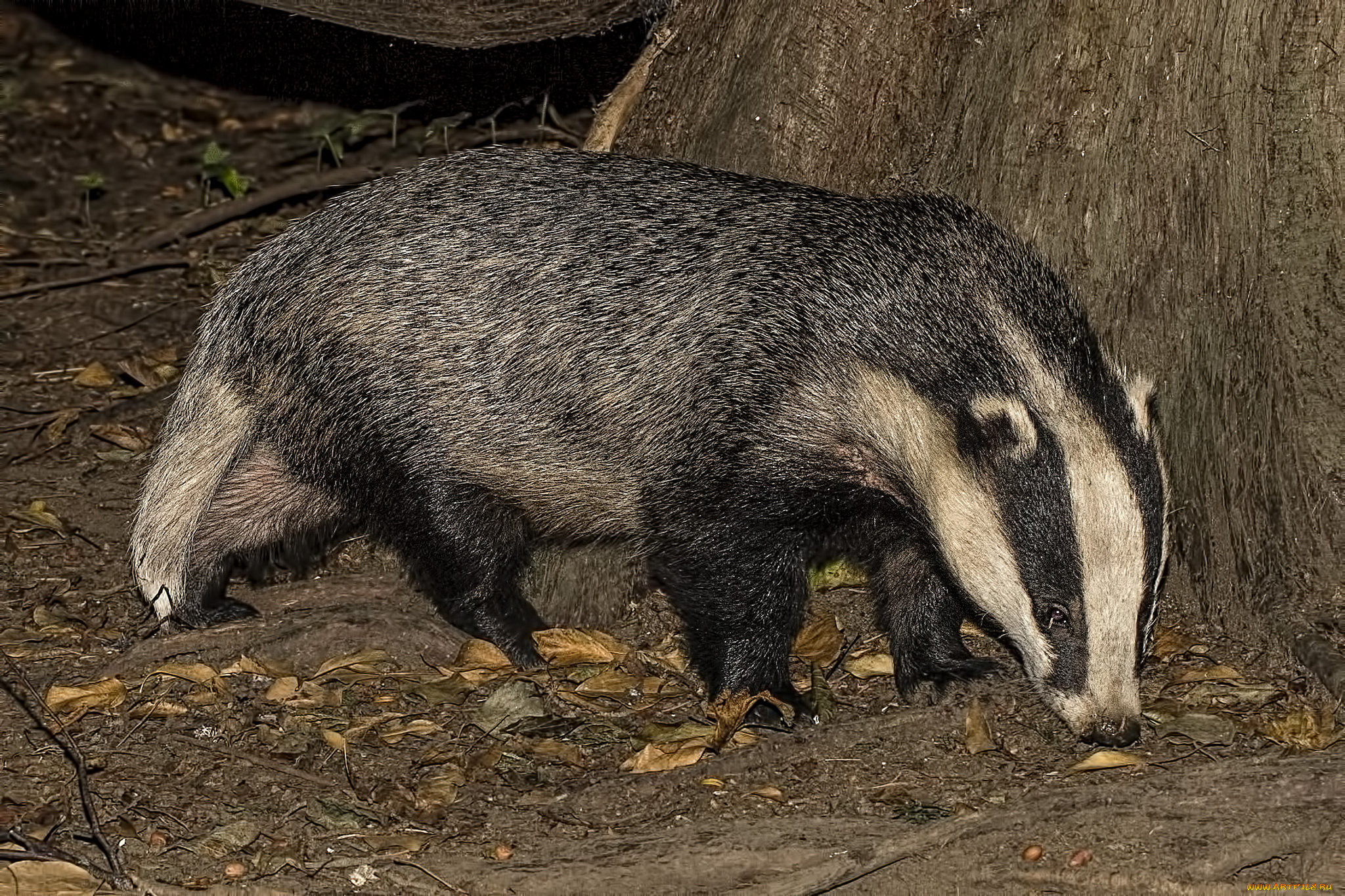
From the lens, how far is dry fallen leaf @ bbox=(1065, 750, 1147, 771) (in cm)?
509

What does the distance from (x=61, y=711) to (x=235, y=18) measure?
241 inches

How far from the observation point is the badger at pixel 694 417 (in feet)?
A: 16.6

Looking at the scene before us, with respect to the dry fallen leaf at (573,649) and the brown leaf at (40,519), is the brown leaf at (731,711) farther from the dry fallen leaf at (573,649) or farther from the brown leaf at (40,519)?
the brown leaf at (40,519)

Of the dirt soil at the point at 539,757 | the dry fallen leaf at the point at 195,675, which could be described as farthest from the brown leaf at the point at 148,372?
the dry fallen leaf at the point at 195,675

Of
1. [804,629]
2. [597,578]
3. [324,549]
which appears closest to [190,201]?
[324,549]

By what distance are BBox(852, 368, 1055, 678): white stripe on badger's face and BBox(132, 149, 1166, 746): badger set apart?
0.03 ft

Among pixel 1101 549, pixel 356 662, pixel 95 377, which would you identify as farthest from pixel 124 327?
pixel 1101 549

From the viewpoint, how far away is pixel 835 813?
16.3 feet

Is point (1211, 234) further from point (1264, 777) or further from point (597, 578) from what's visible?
point (597, 578)

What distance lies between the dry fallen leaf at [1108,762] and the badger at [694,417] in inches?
3.7

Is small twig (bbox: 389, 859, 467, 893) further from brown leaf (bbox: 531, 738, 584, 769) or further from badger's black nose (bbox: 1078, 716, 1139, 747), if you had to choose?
badger's black nose (bbox: 1078, 716, 1139, 747)

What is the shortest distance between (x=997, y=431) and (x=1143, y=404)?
1.73 feet

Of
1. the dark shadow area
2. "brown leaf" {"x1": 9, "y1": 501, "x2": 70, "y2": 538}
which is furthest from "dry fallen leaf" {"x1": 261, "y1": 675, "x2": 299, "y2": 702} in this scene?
the dark shadow area

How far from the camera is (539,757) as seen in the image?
5402mm
